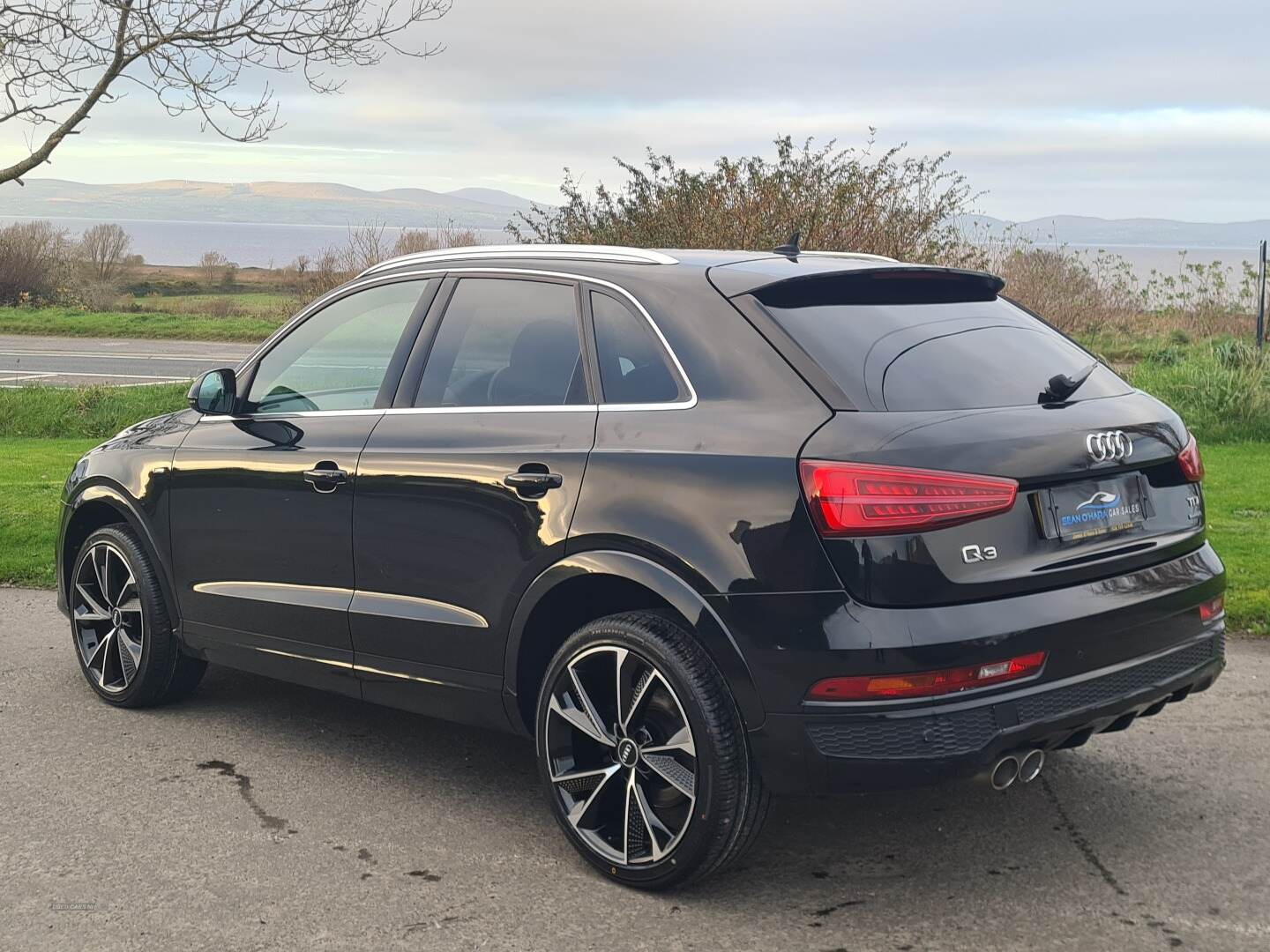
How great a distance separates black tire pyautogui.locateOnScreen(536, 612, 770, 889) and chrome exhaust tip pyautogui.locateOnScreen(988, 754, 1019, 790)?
61 cm

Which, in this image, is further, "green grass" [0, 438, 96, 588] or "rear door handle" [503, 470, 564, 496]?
"green grass" [0, 438, 96, 588]

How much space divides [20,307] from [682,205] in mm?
27311

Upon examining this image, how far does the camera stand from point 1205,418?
1328cm

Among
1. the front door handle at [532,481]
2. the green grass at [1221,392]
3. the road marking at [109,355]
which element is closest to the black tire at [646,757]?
the front door handle at [532,481]

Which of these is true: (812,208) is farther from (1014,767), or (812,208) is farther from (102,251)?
(102,251)

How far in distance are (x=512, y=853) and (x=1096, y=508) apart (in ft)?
6.52

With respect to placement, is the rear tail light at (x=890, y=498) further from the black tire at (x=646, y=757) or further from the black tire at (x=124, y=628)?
the black tire at (x=124, y=628)

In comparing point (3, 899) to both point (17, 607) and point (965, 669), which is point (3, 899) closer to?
point (965, 669)

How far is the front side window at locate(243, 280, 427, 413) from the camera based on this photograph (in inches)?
197

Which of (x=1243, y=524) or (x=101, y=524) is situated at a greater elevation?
(x=101, y=524)

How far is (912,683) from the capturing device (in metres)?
3.46

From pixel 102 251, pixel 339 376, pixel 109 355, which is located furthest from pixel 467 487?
pixel 102 251

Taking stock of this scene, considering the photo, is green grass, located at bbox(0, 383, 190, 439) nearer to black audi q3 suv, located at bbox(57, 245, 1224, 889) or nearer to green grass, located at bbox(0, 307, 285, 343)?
black audi q3 suv, located at bbox(57, 245, 1224, 889)

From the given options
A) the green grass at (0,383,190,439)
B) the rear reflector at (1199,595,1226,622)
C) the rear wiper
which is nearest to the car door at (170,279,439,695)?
the rear wiper
